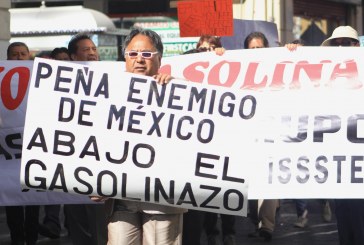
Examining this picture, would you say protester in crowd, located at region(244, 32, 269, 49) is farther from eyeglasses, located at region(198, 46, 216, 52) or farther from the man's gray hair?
the man's gray hair

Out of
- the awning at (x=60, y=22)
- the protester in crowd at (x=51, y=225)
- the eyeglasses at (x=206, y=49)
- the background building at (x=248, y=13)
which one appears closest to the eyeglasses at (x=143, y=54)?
the eyeglasses at (x=206, y=49)

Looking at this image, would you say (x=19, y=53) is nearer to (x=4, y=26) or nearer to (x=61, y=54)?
(x=61, y=54)

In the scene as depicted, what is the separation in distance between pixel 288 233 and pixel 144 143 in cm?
550

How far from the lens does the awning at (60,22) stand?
2239 cm

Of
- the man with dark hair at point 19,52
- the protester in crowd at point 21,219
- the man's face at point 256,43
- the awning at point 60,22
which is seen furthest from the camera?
the awning at point 60,22

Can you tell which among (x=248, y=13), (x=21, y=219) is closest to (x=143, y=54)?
(x=21, y=219)

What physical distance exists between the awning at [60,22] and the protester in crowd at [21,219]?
12.0m

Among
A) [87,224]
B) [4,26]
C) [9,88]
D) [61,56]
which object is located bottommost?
[87,224]

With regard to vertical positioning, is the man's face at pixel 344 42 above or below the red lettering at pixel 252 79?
above

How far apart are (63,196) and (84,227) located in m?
0.28

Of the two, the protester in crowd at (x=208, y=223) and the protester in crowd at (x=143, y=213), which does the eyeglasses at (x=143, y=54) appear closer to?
the protester in crowd at (x=143, y=213)

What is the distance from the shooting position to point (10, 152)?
8492 mm

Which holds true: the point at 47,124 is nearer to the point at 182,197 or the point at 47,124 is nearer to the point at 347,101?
the point at 182,197

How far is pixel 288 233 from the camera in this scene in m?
11.5
